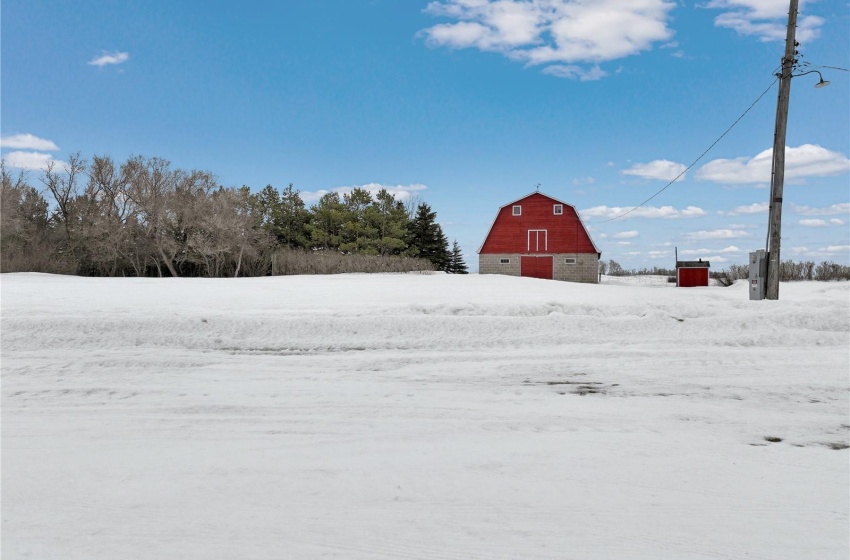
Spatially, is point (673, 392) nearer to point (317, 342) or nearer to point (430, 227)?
point (317, 342)

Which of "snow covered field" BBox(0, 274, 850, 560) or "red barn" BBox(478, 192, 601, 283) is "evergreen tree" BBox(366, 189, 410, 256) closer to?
"red barn" BBox(478, 192, 601, 283)

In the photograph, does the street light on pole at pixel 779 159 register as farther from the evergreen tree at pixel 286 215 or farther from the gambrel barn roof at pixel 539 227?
the evergreen tree at pixel 286 215

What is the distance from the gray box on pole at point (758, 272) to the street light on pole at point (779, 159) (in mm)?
107

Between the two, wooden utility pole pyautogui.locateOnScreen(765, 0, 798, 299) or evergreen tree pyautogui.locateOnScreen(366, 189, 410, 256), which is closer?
wooden utility pole pyautogui.locateOnScreen(765, 0, 798, 299)

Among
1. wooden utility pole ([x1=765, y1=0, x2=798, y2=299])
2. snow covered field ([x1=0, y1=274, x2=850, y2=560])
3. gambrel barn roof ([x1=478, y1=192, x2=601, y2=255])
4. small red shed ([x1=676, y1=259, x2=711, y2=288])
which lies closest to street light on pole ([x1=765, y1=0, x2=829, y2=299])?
wooden utility pole ([x1=765, y1=0, x2=798, y2=299])

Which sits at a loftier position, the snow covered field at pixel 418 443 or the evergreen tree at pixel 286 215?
the evergreen tree at pixel 286 215

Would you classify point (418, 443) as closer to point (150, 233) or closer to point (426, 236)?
point (150, 233)

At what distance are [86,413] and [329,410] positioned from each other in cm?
216

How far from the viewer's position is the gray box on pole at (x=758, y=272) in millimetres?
12711

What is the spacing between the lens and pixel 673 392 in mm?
5426

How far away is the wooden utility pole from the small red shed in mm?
18223

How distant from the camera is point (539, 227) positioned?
33.3m

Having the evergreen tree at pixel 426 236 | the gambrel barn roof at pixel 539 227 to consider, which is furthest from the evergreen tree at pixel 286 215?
the gambrel barn roof at pixel 539 227

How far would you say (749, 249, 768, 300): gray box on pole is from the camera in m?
12.7
